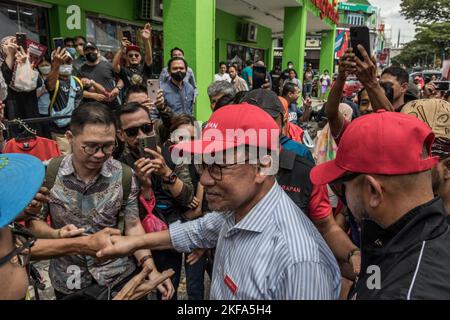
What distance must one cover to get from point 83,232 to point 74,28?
254 inches

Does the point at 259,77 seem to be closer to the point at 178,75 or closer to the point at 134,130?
the point at 178,75

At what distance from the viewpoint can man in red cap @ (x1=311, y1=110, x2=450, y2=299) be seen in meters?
1.17

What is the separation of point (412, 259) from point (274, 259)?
446mm

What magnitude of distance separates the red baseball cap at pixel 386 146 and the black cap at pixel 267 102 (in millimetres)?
1057

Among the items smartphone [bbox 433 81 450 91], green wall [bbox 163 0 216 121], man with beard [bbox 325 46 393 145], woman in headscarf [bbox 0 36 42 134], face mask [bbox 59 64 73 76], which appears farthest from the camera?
smartphone [bbox 433 81 450 91]

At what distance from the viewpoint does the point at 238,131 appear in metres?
1.52

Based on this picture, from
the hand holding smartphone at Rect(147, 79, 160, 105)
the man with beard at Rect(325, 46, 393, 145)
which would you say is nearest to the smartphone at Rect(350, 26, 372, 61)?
the man with beard at Rect(325, 46, 393, 145)

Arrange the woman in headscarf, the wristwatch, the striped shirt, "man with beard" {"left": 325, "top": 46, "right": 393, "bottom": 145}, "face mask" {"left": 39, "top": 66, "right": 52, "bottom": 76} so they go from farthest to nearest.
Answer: "face mask" {"left": 39, "top": 66, "right": 52, "bottom": 76}, the woman in headscarf, "man with beard" {"left": 325, "top": 46, "right": 393, "bottom": 145}, the wristwatch, the striped shirt

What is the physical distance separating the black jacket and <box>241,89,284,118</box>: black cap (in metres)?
1.22

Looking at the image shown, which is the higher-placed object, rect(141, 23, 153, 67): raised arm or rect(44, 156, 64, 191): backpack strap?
rect(141, 23, 153, 67): raised arm

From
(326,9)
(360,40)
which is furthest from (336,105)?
(326,9)

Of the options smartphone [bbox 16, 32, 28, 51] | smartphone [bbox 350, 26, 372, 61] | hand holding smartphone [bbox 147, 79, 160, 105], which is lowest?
hand holding smartphone [bbox 147, 79, 160, 105]

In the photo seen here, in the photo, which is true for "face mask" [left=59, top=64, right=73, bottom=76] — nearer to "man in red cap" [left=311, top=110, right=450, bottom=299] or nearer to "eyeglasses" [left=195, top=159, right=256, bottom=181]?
"eyeglasses" [left=195, top=159, right=256, bottom=181]
